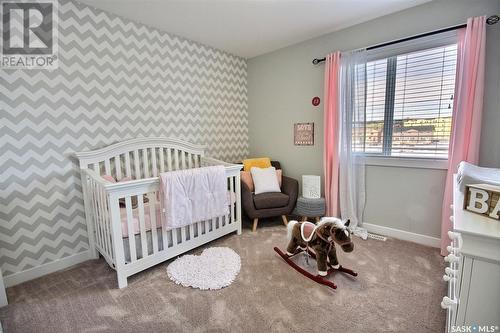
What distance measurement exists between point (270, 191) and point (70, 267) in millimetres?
2189

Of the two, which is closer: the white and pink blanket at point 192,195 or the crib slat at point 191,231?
the white and pink blanket at point 192,195

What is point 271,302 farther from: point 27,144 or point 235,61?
point 235,61

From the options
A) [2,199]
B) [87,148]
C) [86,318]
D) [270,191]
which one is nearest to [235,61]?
[270,191]

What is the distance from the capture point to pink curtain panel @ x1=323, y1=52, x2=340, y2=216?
270cm

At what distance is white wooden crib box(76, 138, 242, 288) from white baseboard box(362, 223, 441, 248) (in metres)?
1.57

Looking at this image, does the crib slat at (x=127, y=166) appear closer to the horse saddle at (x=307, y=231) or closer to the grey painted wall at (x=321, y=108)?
the horse saddle at (x=307, y=231)

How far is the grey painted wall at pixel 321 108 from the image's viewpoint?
197cm

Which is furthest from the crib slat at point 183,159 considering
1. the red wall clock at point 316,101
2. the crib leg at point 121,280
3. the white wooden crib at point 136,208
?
the red wall clock at point 316,101

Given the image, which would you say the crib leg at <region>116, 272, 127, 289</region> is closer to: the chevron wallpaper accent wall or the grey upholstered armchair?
the chevron wallpaper accent wall

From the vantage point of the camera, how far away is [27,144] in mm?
1912

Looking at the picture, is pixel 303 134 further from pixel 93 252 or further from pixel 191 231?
pixel 93 252

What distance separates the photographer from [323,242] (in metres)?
1.89

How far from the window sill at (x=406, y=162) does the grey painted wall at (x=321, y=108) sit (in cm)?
5

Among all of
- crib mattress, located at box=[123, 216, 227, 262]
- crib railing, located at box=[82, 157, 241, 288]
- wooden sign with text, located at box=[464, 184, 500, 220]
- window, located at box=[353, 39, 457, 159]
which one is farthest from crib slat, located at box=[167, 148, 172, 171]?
wooden sign with text, located at box=[464, 184, 500, 220]
